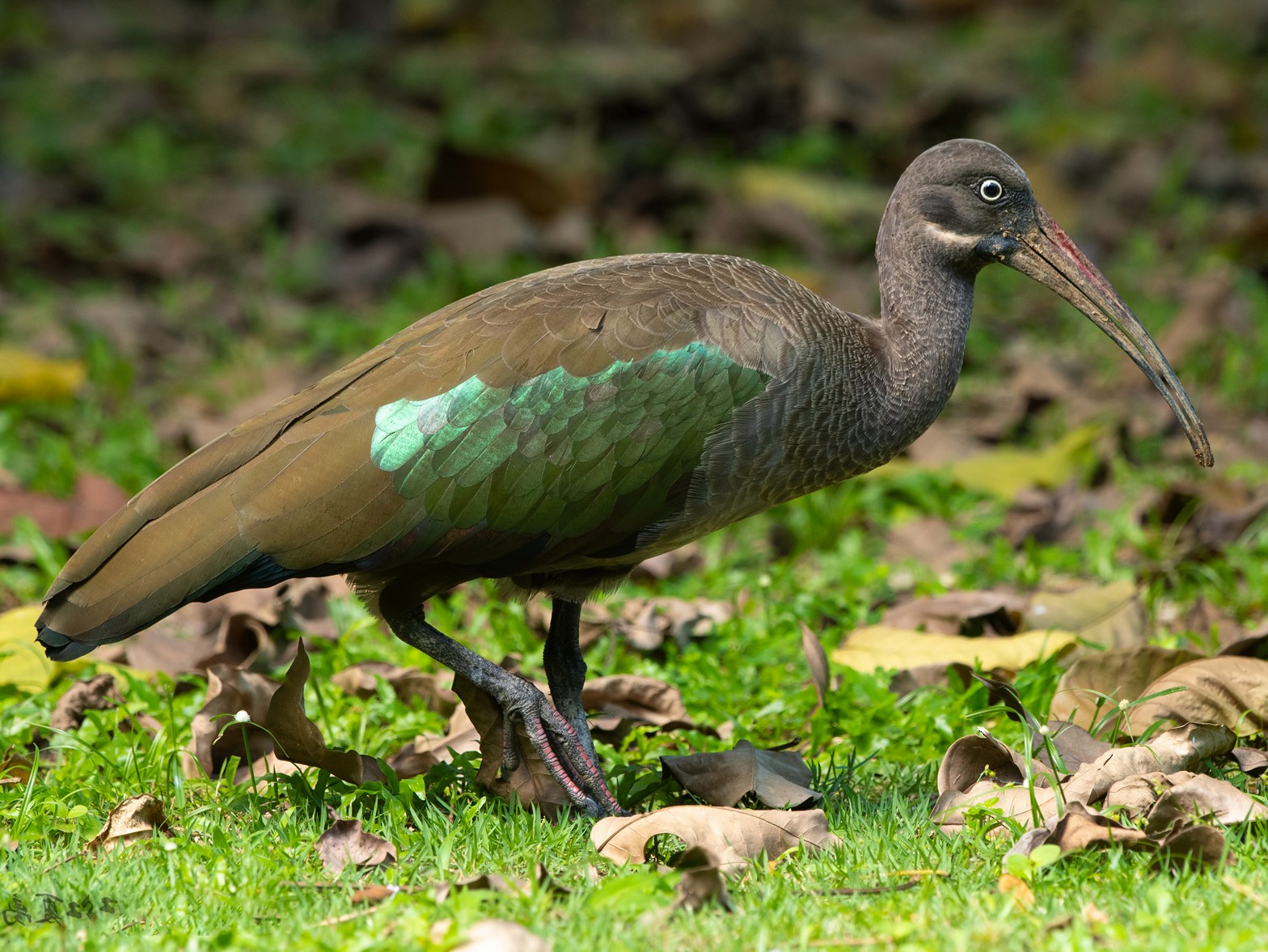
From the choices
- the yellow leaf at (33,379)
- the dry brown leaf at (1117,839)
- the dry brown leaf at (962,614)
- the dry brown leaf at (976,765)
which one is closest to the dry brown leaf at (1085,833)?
the dry brown leaf at (1117,839)

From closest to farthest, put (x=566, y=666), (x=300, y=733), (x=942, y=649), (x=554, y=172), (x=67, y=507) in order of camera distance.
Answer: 1. (x=300, y=733)
2. (x=566, y=666)
3. (x=942, y=649)
4. (x=67, y=507)
5. (x=554, y=172)

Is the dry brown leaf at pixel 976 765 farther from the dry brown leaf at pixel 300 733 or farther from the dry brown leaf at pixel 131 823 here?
the dry brown leaf at pixel 131 823

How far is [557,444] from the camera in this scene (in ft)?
13.8

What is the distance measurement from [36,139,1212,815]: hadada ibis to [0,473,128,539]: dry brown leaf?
2.05 meters

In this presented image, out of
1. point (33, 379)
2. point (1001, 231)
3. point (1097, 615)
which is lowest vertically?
point (1097, 615)

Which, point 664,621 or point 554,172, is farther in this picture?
point 554,172

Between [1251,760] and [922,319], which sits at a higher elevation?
[922,319]

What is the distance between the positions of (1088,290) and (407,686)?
2.36 m

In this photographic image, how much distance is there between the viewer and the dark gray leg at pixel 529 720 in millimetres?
4164

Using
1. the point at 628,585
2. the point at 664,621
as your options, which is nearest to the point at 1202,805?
the point at 664,621

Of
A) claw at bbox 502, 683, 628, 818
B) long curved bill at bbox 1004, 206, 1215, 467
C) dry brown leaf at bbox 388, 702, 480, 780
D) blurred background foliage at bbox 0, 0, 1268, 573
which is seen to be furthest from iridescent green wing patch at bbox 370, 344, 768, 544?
blurred background foliage at bbox 0, 0, 1268, 573

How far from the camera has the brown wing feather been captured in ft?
13.3

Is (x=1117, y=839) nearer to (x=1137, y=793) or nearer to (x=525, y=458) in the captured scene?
(x=1137, y=793)

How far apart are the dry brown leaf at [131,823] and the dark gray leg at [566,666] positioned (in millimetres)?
1181
